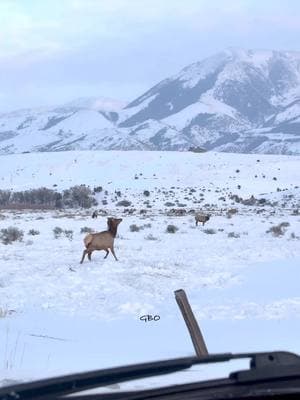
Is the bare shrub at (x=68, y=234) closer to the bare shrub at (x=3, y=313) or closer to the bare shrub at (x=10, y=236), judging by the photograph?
the bare shrub at (x=10, y=236)

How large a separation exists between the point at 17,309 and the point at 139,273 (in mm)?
4331

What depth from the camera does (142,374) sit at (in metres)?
3.02

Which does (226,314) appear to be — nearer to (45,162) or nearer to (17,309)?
(17,309)

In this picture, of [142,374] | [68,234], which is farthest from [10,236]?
[142,374]

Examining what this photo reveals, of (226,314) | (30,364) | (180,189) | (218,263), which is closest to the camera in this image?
(30,364)

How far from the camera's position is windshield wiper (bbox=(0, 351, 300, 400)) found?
2746mm

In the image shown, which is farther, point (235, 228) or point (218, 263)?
point (235, 228)

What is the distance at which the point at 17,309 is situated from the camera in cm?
1333

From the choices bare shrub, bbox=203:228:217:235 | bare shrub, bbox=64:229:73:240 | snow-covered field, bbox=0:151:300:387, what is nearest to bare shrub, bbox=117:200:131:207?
snow-covered field, bbox=0:151:300:387

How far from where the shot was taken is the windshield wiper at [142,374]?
275 centimetres

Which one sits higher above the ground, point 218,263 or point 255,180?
point 218,263

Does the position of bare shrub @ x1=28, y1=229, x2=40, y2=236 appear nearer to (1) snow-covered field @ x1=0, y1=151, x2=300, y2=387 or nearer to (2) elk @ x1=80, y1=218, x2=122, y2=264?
(1) snow-covered field @ x1=0, y1=151, x2=300, y2=387

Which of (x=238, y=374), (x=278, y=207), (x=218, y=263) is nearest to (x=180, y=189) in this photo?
(x=278, y=207)

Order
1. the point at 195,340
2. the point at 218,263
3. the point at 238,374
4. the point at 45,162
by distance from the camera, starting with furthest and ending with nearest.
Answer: the point at 45,162 → the point at 218,263 → the point at 195,340 → the point at 238,374
